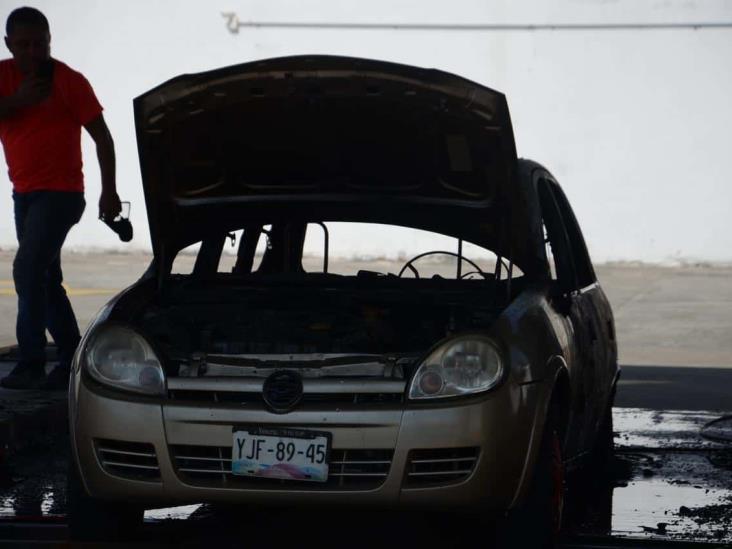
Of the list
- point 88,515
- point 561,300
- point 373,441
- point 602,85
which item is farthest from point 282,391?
point 602,85

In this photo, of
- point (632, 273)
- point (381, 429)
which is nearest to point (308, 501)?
point (381, 429)

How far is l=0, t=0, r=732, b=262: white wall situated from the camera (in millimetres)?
23172

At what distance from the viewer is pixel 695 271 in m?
22.9

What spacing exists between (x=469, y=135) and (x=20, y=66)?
→ 3.28 m

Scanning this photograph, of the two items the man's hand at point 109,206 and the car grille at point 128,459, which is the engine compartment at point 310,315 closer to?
the car grille at point 128,459

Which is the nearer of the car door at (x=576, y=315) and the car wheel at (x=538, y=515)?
the car wheel at (x=538, y=515)

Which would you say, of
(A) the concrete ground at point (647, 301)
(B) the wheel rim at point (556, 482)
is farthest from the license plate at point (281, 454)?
(A) the concrete ground at point (647, 301)

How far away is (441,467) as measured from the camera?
14.1 ft

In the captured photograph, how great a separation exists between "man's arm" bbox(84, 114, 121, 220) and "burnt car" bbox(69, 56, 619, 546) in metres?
1.13

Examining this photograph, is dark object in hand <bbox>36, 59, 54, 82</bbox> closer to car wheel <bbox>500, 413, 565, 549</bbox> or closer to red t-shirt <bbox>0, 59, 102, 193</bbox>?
red t-shirt <bbox>0, 59, 102, 193</bbox>

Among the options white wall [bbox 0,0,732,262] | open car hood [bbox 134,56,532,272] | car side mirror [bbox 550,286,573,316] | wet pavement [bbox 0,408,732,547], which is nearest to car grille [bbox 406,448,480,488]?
wet pavement [bbox 0,408,732,547]

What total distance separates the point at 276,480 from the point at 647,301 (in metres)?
13.3

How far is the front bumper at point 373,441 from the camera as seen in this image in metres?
4.25

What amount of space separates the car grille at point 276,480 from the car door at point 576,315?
0.91 m
